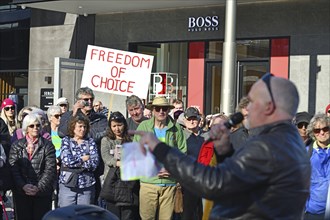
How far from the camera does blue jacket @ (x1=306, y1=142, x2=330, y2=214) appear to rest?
23.7 ft

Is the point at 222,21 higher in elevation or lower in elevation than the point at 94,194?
higher

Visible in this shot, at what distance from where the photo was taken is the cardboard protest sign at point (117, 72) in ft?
35.9

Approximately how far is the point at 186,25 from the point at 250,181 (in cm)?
1330

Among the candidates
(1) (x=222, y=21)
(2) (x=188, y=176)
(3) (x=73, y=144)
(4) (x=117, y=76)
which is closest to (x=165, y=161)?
(2) (x=188, y=176)

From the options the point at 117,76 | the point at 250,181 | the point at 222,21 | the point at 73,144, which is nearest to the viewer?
the point at 250,181

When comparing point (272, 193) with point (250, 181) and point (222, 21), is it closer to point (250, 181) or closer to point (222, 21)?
point (250, 181)

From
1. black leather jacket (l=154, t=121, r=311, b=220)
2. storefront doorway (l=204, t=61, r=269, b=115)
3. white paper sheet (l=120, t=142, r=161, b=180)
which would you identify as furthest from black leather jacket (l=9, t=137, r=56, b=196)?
storefront doorway (l=204, t=61, r=269, b=115)

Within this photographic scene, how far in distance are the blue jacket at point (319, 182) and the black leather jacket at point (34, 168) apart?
297 centimetres

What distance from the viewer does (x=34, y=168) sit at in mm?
7879

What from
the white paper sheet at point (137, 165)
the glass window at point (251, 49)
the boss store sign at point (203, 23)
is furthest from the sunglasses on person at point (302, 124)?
the boss store sign at point (203, 23)

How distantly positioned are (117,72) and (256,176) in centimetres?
813

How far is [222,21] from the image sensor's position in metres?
15.6

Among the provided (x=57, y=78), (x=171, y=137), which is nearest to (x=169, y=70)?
(x=57, y=78)

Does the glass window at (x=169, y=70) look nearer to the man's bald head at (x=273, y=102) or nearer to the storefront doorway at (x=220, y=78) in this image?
the storefront doorway at (x=220, y=78)
